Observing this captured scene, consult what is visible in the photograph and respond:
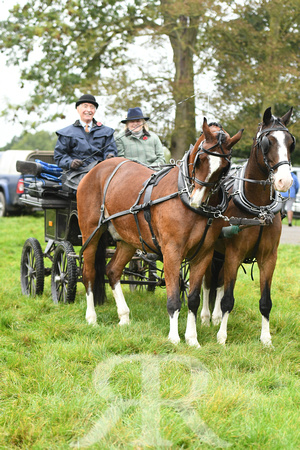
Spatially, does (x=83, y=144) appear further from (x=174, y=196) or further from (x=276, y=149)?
(x=276, y=149)

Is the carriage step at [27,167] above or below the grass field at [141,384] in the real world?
above

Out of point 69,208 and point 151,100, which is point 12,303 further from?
point 151,100

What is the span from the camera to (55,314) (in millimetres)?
5688

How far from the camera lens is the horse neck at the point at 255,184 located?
475 centimetres

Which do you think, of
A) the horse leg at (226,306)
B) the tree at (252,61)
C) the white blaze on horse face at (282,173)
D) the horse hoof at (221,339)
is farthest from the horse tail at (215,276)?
the tree at (252,61)

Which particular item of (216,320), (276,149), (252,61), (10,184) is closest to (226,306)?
(216,320)

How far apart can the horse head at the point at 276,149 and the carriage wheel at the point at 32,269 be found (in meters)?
3.33

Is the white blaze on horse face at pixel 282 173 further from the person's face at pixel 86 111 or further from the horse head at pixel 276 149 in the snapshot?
the person's face at pixel 86 111

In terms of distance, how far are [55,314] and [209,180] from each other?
2347 millimetres

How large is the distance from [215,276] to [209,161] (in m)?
2.21

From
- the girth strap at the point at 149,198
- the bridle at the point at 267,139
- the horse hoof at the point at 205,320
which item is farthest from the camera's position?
Answer: the horse hoof at the point at 205,320

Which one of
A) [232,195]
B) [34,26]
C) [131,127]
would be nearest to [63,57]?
[34,26]

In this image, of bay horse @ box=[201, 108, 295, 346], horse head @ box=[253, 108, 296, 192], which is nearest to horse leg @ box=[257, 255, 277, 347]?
bay horse @ box=[201, 108, 295, 346]
